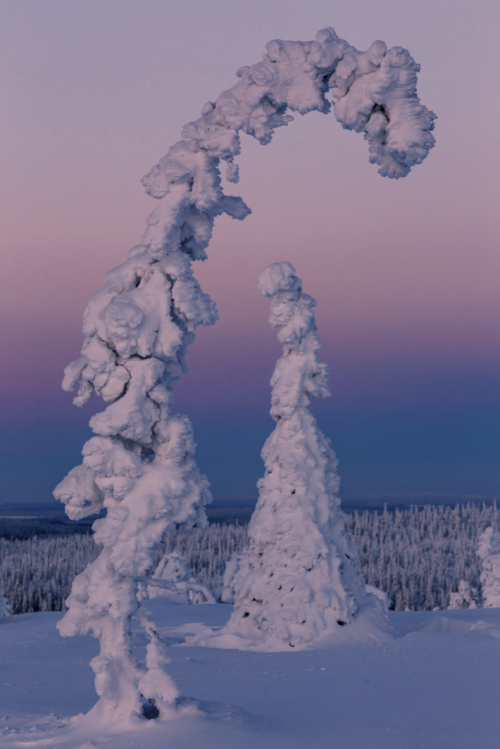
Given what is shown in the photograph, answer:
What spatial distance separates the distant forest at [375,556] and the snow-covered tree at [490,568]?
545 centimetres

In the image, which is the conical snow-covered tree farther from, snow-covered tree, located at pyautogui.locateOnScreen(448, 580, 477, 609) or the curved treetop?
snow-covered tree, located at pyautogui.locateOnScreen(448, 580, 477, 609)

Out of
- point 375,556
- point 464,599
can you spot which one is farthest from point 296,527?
point 375,556

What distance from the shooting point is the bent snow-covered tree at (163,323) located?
6.90 meters

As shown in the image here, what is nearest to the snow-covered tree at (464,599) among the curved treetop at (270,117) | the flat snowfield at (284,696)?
the flat snowfield at (284,696)

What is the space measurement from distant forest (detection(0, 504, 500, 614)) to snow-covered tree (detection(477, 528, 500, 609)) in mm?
5450

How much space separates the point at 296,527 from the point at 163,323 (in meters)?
8.73

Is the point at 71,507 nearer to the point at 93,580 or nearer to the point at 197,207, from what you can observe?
the point at 93,580

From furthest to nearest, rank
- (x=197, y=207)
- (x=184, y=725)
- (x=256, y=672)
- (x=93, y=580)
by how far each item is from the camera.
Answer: (x=256, y=672) → (x=197, y=207) → (x=93, y=580) → (x=184, y=725)

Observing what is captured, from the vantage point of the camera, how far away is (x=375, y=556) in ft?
232

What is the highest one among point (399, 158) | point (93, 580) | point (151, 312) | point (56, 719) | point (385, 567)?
point (399, 158)

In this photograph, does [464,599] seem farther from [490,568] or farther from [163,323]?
[163,323]

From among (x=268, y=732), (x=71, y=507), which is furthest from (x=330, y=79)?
(x=268, y=732)

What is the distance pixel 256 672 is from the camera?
10.8m

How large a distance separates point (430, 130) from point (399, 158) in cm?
A: 42
